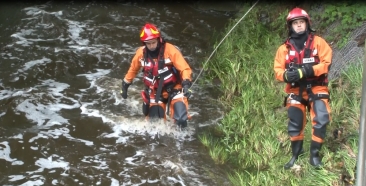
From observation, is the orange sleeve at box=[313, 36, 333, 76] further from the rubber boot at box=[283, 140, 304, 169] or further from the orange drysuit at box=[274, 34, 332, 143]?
the rubber boot at box=[283, 140, 304, 169]

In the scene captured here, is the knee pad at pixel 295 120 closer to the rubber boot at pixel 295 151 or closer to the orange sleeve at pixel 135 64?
the rubber boot at pixel 295 151

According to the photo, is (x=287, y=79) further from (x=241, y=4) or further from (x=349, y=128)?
(x=241, y=4)

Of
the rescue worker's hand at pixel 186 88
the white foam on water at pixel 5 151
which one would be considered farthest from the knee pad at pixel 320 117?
the white foam on water at pixel 5 151

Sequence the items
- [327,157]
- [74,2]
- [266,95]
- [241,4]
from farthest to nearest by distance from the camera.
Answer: [74,2], [241,4], [266,95], [327,157]

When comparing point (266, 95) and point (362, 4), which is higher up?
point (362, 4)

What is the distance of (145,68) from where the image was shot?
6617 millimetres

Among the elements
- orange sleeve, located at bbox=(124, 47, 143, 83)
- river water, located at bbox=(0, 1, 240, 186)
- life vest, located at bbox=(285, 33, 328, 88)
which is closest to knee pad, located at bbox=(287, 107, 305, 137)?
life vest, located at bbox=(285, 33, 328, 88)

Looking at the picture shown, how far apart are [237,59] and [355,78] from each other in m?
2.82

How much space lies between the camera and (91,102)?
8062mm

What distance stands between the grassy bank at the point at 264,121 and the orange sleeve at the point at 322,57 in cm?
94

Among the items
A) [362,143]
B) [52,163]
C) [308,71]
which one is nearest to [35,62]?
[52,163]

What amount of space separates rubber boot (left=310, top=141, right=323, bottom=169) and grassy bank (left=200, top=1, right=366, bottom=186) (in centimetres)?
8

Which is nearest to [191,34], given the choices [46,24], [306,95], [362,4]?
[46,24]

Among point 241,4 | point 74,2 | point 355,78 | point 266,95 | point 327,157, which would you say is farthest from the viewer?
point 74,2
